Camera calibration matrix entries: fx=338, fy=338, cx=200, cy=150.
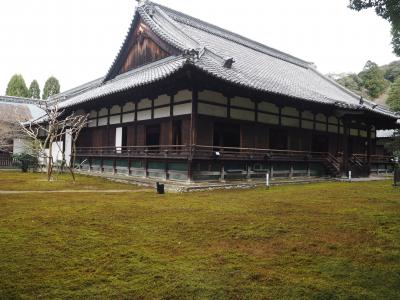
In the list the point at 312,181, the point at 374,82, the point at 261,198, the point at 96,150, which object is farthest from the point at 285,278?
the point at 374,82

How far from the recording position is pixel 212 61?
16125 millimetres

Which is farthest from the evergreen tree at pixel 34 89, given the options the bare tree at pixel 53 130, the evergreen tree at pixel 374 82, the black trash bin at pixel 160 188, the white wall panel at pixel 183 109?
the evergreen tree at pixel 374 82

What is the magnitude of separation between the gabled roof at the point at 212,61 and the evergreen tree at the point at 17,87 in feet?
154

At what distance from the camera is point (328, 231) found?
6.48 meters

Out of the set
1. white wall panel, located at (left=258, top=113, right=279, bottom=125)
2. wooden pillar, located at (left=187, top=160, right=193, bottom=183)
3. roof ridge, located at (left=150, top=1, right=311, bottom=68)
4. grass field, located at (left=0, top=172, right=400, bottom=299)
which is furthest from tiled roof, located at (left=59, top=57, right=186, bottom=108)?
grass field, located at (left=0, top=172, right=400, bottom=299)

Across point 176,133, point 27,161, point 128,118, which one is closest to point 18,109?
point 27,161

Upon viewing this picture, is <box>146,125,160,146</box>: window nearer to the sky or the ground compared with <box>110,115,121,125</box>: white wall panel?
nearer to the ground

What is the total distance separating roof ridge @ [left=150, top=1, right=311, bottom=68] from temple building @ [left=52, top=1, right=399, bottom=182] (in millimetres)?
144

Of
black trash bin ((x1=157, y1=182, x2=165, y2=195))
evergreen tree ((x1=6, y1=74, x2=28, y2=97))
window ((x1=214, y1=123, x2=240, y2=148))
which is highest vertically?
evergreen tree ((x1=6, y1=74, x2=28, y2=97))

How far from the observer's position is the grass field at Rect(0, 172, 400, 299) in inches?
150

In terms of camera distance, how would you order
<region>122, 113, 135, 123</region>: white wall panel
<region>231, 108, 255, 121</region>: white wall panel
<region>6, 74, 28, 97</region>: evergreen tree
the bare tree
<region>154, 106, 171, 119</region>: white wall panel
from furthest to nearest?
<region>6, 74, 28, 97</region>: evergreen tree → <region>122, 113, 135, 123</region>: white wall panel → <region>231, 108, 255, 121</region>: white wall panel → <region>154, 106, 171, 119</region>: white wall panel → the bare tree

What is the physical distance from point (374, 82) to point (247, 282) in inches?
2951

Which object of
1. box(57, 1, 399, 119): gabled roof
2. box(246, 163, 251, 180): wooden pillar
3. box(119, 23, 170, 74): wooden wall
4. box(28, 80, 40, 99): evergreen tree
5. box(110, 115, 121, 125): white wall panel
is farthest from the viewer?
box(28, 80, 40, 99): evergreen tree

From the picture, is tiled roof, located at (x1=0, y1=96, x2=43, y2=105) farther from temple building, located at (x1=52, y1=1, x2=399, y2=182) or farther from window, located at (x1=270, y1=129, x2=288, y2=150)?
window, located at (x1=270, y1=129, x2=288, y2=150)
